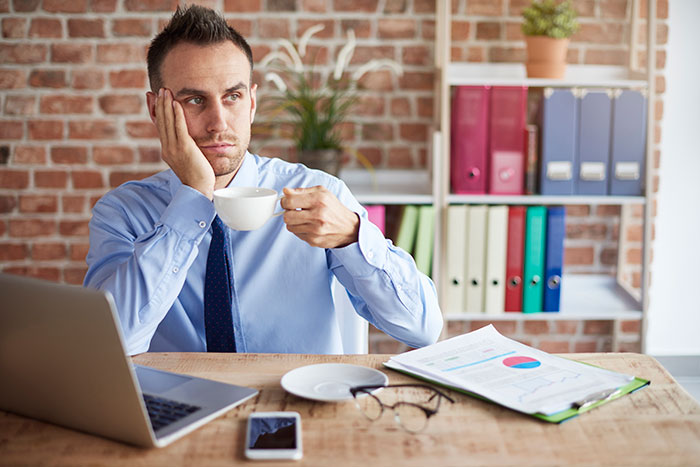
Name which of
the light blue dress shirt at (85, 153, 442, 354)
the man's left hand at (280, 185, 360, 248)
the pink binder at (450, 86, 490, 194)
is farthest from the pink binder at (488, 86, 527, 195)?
the man's left hand at (280, 185, 360, 248)

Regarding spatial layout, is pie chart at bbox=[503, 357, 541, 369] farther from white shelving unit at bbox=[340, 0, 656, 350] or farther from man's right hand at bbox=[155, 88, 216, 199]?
white shelving unit at bbox=[340, 0, 656, 350]

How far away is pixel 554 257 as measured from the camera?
246 centimetres

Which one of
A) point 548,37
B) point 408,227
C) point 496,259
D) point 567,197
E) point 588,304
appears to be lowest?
point 588,304

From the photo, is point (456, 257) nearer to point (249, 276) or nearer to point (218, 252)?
point (249, 276)

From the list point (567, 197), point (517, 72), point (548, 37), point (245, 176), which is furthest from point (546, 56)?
point (245, 176)

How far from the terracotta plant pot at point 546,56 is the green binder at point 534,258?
475mm

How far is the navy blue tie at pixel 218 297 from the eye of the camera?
4.68 ft

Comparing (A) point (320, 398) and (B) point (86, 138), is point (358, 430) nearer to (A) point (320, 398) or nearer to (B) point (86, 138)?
(A) point (320, 398)

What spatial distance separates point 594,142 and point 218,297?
60.4 inches

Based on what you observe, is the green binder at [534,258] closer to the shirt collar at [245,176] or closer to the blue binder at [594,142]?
the blue binder at [594,142]

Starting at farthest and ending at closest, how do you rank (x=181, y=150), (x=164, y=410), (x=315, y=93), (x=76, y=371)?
1. (x=315, y=93)
2. (x=181, y=150)
3. (x=164, y=410)
4. (x=76, y=371)

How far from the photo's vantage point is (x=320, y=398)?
40.1 inches

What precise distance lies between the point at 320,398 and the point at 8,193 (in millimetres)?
2173

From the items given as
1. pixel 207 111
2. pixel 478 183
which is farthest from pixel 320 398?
pixel 478 183
